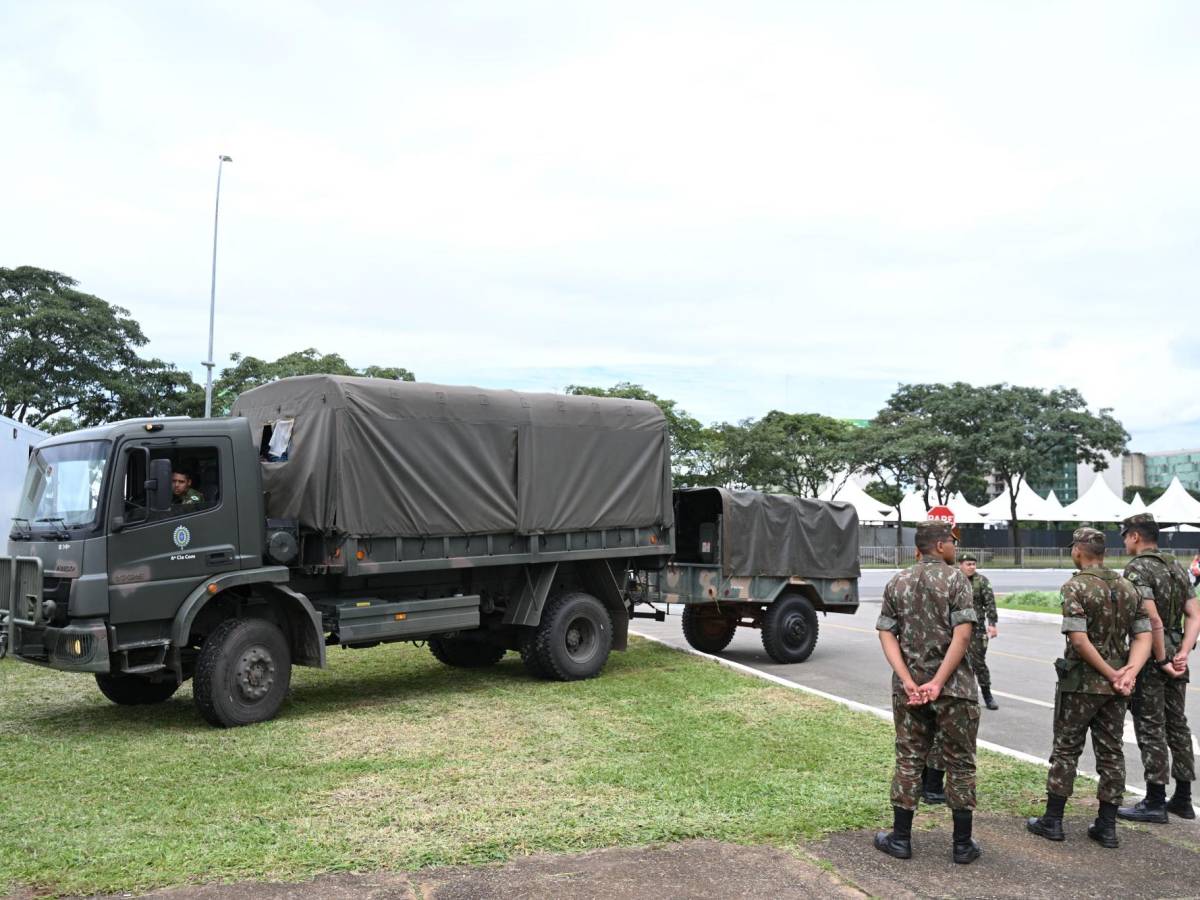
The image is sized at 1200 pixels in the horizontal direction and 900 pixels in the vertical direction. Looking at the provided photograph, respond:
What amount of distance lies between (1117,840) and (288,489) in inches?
293

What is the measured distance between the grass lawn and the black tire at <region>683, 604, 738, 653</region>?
3.43 metres

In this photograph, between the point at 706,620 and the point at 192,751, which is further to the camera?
the point at 706,620

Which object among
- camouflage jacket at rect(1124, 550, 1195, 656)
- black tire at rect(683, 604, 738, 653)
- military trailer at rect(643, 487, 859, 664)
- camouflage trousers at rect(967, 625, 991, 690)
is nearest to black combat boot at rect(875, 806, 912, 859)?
camouflage jacket at rect(1124, 550, 1195, 656)

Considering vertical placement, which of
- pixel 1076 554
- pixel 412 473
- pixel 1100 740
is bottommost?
pixel 1100 740

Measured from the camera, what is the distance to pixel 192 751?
814 centimetres

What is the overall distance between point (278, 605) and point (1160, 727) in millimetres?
7167

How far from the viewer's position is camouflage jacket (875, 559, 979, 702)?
5508mm

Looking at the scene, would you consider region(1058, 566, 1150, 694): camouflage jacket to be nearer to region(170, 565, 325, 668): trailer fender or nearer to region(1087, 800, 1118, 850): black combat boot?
region(1087, 800, 1118, 850): black combat boot

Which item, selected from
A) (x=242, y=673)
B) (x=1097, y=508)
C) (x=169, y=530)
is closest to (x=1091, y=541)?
(x=242, y=673)

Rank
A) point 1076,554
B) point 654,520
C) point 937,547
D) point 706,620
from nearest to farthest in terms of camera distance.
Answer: point 937,547 < point 1076,554 < point 654,520 < point 706,620

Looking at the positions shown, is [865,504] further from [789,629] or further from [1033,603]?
[789,629]

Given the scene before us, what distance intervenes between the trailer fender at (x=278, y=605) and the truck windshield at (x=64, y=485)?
107cm

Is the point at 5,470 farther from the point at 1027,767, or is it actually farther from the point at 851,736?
the point at 1027,767

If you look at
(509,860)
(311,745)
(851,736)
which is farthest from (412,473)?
(509,860)
